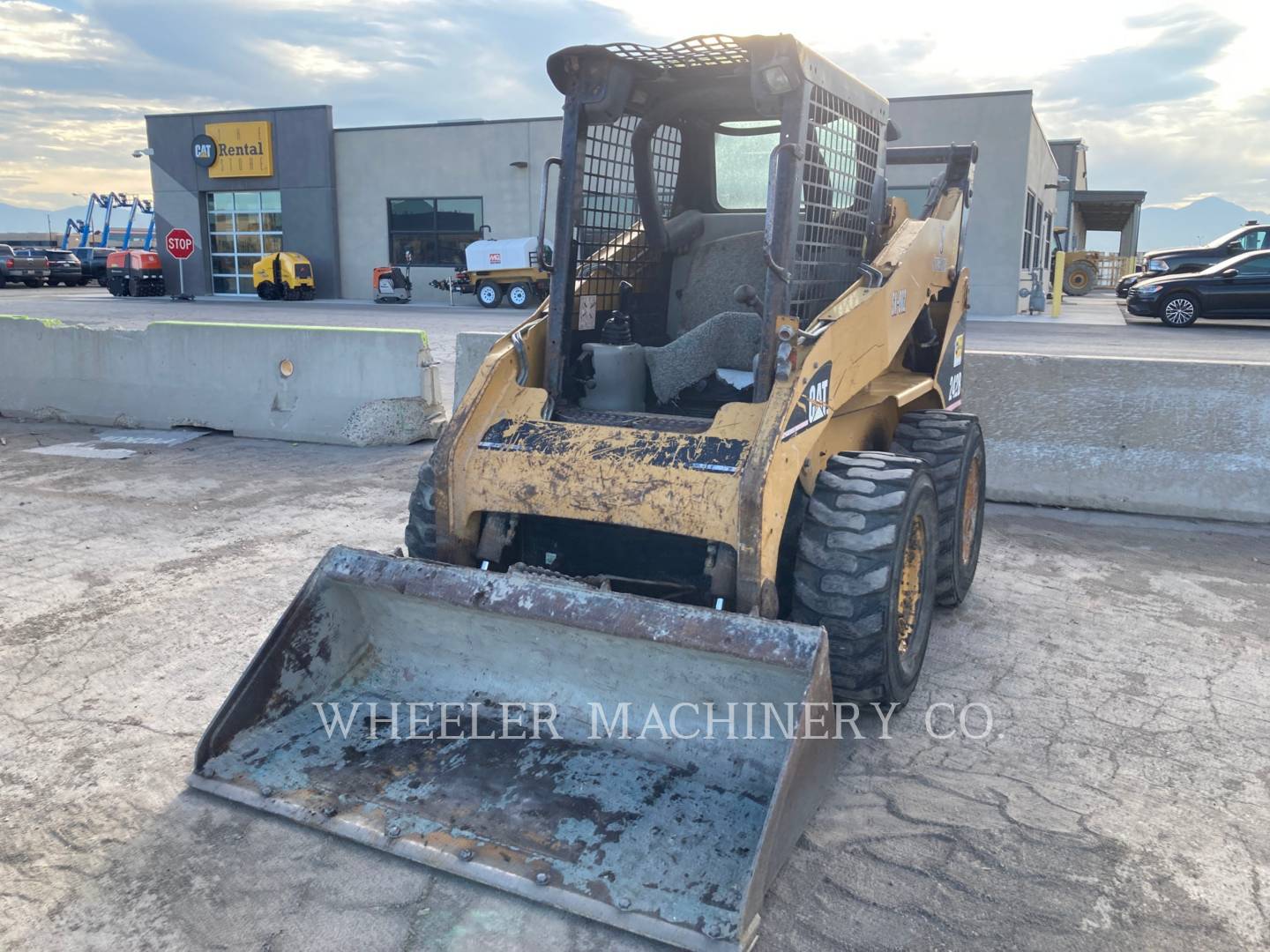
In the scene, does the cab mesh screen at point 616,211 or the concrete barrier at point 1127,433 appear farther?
the concrete barrier at point 1127,433

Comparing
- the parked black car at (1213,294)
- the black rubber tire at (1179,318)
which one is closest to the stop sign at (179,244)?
the parked black car at (1213,294)

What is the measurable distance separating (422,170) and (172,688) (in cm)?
2873

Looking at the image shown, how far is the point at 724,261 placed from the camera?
15.6 feet

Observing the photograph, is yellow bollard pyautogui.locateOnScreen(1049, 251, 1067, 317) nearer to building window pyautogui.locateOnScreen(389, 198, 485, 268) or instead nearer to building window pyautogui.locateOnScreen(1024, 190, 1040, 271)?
building window pyautogui.locateOnScreen(1024, 190, 1040, 271)

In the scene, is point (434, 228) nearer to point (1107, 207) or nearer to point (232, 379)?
point (232, 379)

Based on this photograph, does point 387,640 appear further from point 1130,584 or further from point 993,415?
point 993,415

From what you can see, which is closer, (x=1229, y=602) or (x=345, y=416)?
(x=1229, y=602)

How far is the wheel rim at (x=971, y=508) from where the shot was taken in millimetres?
5191

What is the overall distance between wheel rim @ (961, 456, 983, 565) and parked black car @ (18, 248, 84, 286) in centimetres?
4185

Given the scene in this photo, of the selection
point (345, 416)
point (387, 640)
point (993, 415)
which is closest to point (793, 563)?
point (387, 640)

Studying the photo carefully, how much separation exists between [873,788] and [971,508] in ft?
7.92

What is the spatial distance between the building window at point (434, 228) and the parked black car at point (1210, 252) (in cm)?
1819

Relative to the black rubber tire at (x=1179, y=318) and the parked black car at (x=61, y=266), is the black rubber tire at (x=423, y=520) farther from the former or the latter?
the parked black car at (x=61, y=266)

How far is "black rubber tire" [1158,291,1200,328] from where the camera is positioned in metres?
20.0
